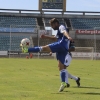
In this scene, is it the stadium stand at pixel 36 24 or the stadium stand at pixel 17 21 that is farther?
the stadium stand at pixel 17 21

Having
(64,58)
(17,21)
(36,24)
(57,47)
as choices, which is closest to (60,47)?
(57,47)

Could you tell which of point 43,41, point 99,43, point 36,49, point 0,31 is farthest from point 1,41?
point 36,49

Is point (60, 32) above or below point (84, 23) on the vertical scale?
above

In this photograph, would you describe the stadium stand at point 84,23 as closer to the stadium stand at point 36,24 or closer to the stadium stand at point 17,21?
the stadium stand at point 36,24

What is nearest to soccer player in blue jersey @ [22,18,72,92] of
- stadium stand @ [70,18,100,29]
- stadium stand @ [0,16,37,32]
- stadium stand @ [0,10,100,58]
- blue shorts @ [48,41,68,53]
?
blue shorts @ [48,41,68,53]

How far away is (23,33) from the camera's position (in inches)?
2328

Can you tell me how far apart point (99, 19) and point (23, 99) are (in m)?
61.8

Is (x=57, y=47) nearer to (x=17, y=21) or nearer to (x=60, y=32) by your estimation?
(x=60, y=32)

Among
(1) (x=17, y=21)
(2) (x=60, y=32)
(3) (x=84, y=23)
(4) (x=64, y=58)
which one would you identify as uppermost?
(2) (x=60, y=32)

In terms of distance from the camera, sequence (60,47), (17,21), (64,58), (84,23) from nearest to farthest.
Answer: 1. (60,47)
2. (64,58)
3. (17,21)
4. (84,23)

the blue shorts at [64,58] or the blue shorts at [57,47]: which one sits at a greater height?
the blue shorts at [57,47]

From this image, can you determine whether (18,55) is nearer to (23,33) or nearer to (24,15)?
(23,33)

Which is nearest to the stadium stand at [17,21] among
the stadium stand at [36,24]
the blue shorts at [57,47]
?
the stadium stand at [36,24]

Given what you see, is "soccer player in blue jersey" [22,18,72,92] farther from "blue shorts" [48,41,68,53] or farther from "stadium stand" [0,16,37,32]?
"stadium stand" [0,16,37,32]
